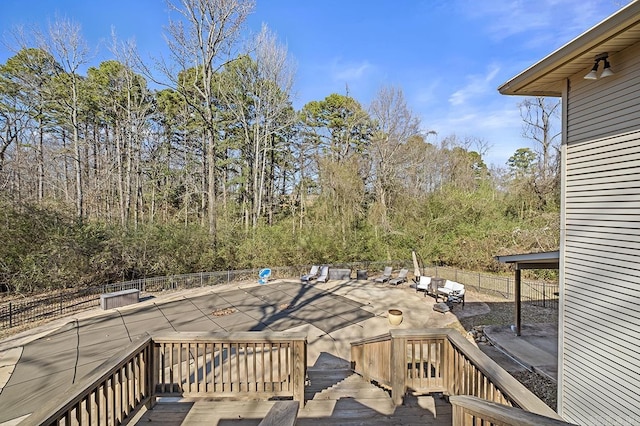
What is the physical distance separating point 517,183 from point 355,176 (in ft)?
33.4

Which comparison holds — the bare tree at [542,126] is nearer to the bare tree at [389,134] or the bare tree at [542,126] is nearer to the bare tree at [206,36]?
the bare tree at [389,134]

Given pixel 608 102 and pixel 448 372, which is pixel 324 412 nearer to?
pixel 448 372

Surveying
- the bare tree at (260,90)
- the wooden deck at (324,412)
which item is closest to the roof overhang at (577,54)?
the wooden deck at (324,412)

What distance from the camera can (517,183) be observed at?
17406mm

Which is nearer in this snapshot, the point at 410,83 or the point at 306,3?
the point at 306,3

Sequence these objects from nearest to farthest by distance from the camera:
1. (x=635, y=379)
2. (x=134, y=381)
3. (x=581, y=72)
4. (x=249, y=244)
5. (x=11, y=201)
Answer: (x=134, y=381), (x=635, y=379), (x=581, y=72), (x=11, y=201), (x=249, y=244)

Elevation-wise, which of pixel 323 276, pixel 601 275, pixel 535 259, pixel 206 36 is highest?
pixel 206 36

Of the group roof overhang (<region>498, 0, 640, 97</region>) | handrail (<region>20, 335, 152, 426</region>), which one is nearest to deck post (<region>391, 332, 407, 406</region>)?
handrail (<region>20, 335, 152, 426</region>)

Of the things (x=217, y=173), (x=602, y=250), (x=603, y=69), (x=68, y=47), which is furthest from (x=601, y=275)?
(x=217, y=173)

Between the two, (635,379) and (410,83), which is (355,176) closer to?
(410,83)

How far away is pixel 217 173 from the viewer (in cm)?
1892

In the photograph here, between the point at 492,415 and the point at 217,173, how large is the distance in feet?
63.9

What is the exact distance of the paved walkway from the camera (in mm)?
4891

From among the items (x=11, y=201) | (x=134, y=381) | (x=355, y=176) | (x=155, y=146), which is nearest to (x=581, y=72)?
(x=134, y=381)
